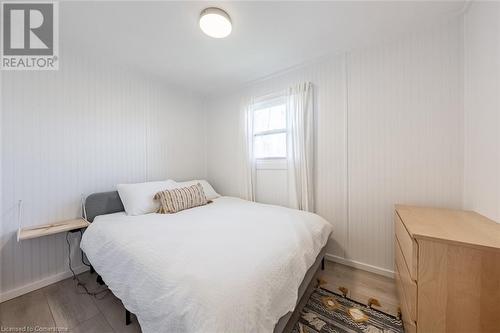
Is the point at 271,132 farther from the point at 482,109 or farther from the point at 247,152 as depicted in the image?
the point at 482,109

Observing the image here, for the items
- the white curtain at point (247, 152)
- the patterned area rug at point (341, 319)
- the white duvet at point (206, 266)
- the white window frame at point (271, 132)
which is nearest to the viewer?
the white duvet at point (206, 266)

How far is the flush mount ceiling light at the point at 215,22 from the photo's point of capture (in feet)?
4.99

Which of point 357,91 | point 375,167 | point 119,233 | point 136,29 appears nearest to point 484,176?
point 375,167

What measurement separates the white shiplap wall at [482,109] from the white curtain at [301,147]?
1.27 meters

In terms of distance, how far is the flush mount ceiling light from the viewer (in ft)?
4.99

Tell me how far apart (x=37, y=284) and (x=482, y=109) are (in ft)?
13.0

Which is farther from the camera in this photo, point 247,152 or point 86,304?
point 247,152

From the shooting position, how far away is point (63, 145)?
1.97m

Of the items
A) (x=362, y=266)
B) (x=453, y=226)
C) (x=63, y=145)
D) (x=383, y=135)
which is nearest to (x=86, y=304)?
(x=63, y=145)

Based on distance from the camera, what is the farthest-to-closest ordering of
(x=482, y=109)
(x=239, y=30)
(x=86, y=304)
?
(x=239, y=30) → (x=86, y=304) → (x=482, y=109)

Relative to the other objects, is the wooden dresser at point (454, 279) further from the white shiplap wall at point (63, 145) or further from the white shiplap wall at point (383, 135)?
the white shiplap wall at point (63, 145)

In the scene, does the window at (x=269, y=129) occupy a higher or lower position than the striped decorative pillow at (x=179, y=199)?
higher

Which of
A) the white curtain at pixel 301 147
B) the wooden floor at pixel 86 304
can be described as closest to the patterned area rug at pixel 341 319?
the wooden floor at pixel 86 304

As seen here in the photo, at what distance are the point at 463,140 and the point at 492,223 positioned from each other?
765 mm
